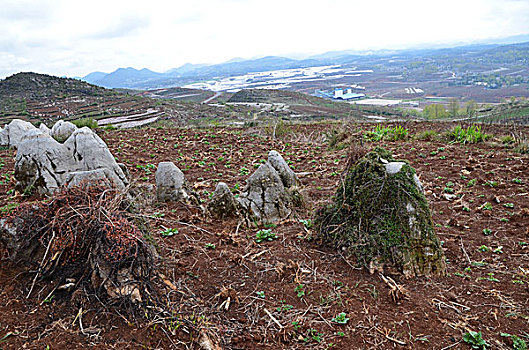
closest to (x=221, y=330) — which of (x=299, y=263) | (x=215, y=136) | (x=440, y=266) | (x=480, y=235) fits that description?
(x=299, y=263)

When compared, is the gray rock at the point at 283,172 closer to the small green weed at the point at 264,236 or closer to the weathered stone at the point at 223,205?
the weathered stone at the point at 223,205

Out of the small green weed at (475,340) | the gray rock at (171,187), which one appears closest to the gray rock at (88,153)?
the gray rock at (171,187)

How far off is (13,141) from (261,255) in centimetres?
1482

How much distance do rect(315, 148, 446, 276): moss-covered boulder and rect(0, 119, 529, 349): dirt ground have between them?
21 cm

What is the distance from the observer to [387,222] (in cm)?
418

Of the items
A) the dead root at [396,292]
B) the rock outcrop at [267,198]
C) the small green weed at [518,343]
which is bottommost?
the small green weed at [518,343]

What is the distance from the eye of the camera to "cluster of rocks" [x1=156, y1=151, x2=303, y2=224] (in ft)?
19.2

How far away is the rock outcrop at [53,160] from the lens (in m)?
6.50

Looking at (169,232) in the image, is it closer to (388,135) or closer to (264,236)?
(264,236)

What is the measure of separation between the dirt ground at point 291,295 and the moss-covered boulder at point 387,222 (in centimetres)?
21

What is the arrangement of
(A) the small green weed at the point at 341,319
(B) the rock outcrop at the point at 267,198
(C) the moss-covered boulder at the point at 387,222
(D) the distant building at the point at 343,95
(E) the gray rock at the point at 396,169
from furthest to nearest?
(D) the distant building at the point at 343,95 < (B) the rock outcrop at the point at 267,198 < (E) the gray rock at the point at 396,169 < (C) the moss-covered boulder at the point at 387,222 < (A) the small green weed at the point at 341,319

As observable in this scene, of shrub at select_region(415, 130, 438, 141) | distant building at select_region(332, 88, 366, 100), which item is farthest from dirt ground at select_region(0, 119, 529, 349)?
distant building at select_region(332, 88, 366, 100)

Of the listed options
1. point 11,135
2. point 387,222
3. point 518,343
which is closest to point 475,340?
point 518,343

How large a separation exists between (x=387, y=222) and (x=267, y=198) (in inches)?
95.9
